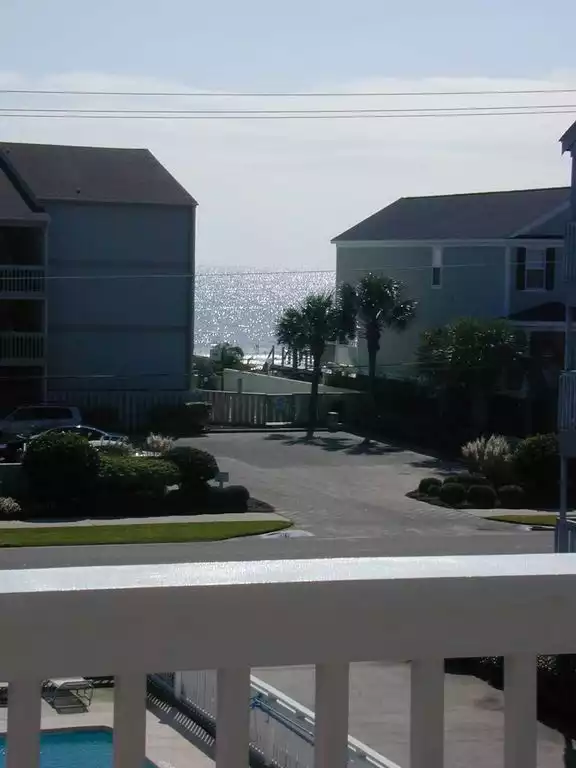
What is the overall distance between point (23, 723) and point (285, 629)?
44 centimetres

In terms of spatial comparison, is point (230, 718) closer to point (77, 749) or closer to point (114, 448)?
point (77, 749)

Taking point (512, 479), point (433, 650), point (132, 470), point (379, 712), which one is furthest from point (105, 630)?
point (512, 479)

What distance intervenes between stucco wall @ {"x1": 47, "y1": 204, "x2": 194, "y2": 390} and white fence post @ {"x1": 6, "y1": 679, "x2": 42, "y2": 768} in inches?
1719

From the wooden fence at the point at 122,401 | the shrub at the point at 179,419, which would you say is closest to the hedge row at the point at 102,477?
the shrub at the point at 179,419

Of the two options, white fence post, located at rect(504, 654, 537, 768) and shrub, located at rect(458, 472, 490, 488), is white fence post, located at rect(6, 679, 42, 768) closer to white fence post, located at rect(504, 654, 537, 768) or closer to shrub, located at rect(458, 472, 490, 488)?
white fence post, located at rect(504, 654, 537, 768)

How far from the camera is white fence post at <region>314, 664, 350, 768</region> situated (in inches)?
81.5

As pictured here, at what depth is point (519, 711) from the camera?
2.12 metres

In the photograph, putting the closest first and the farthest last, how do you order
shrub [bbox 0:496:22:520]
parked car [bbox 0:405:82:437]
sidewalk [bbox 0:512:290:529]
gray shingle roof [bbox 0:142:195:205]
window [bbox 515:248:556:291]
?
sidewalk [bbox 0:512:290:529], shrub [bbox 0:496:22:520], parked car [bbox 0:405:82:437], window [bbox 515:248:556:291], gray shingle roof [bbox 0:142:195:205]

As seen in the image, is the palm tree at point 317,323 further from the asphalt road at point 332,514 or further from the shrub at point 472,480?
the shrub at point 472,480

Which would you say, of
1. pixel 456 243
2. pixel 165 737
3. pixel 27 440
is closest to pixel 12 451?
pixel 27 440


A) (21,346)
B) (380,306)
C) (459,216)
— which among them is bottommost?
(21,346)

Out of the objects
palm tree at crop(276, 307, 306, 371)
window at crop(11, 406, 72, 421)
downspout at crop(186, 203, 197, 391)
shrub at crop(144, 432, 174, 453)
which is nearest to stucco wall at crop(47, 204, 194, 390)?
downspout at crop(186, 203, 197, 391)

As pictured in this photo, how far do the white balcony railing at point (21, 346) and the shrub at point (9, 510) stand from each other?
13763 millimetres

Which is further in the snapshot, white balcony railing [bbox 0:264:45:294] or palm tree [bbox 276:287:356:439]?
palm tree [bbox 276:287:356:439]
